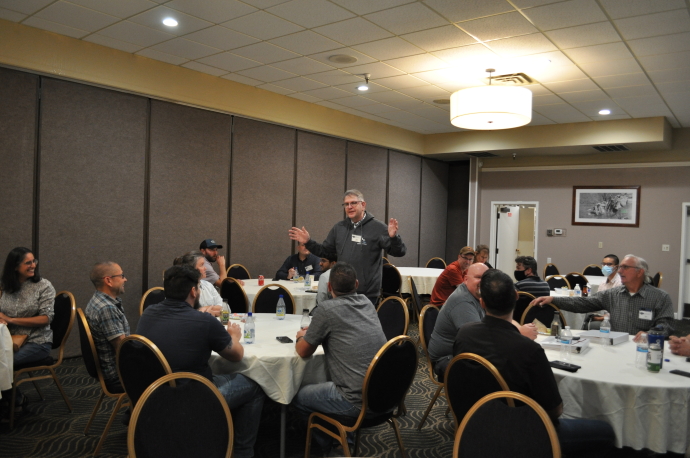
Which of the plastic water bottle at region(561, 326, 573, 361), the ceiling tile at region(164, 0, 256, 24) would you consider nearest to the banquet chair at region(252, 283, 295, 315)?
the plastic water bottle at region(561, 326, 573, 361)

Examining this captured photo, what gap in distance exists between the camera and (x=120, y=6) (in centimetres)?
467

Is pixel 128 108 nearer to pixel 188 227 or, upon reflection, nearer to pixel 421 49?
pixel 188 227

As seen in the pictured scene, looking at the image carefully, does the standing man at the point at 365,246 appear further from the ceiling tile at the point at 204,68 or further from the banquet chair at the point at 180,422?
the ceiling tile at the point at 204,68

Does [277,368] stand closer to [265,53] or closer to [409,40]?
[409,40]

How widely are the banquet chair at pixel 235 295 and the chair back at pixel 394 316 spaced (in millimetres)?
1550

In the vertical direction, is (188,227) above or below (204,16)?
below

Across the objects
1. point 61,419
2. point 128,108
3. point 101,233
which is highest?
point 128,108

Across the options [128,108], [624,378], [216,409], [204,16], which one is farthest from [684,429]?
[128,108]

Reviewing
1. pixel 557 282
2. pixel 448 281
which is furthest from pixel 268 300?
pixel 557 282

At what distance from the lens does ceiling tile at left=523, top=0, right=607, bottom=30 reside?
4293mm

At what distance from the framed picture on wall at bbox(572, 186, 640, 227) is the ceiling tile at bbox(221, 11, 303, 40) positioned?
7808mm

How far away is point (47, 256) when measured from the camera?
5488 mm

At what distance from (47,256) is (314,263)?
3.32m

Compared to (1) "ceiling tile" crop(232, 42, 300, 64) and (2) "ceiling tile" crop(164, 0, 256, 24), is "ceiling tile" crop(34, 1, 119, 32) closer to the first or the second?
(2) "ceiling tile" crop(164, 0, 256, 24)
